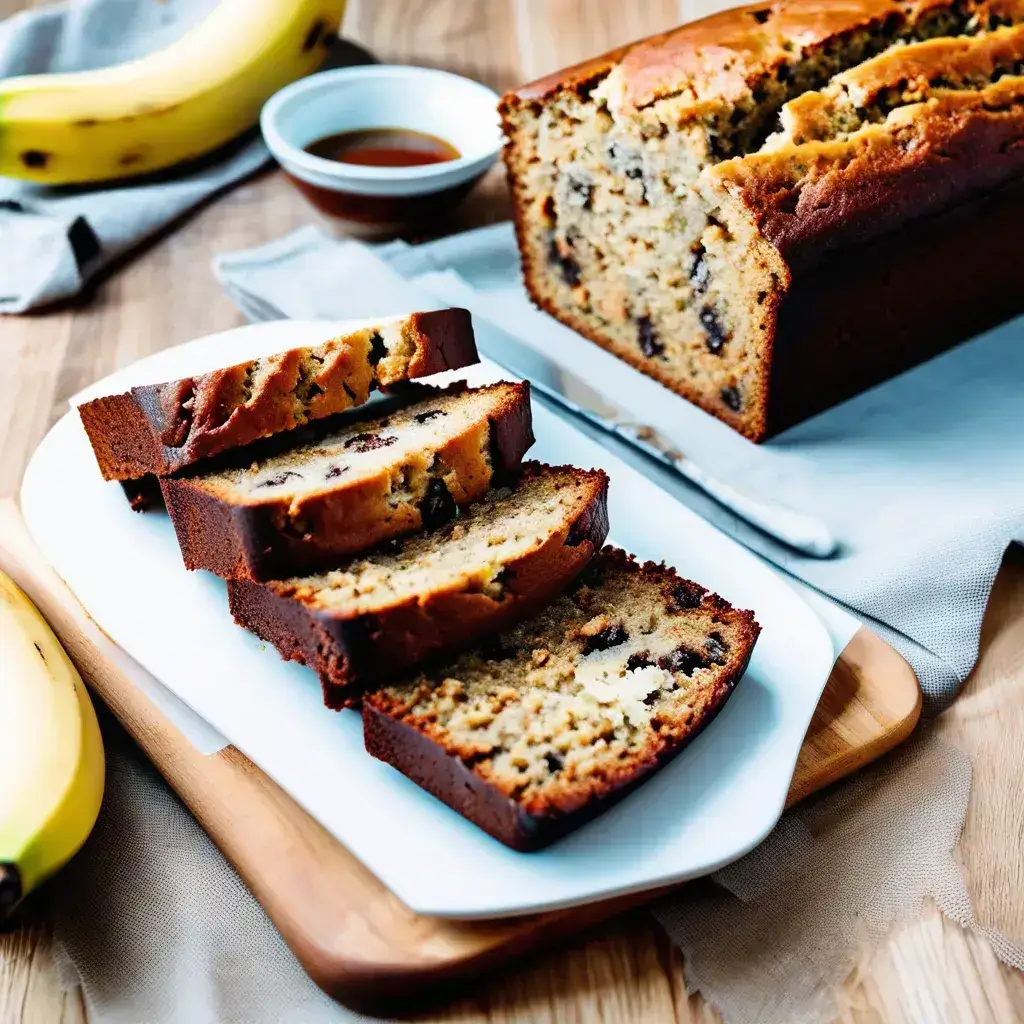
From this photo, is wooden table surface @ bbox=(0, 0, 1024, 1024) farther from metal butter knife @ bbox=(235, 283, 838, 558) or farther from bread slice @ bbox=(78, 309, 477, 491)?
bread slice @ bbox=(78, 309, 477, 491)

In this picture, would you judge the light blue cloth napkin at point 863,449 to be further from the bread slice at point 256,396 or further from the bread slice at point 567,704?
the bread slice at point 256,396

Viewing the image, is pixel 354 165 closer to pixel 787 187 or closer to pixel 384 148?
pixel 384 148

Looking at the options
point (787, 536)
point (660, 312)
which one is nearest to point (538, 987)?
point (787, 536)

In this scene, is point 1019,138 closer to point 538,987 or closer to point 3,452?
point 538,987

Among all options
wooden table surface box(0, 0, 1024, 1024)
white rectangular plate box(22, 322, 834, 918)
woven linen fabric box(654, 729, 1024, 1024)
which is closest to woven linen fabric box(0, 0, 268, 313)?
wooden table surface box(0, 0, 1024, 1024)

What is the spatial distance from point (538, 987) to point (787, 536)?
112 centimetres

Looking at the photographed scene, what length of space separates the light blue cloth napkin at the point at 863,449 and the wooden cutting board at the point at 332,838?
0.69 feet

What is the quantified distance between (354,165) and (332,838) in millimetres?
2165

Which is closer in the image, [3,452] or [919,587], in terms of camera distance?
[919,587]

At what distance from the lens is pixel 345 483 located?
77.2 inches

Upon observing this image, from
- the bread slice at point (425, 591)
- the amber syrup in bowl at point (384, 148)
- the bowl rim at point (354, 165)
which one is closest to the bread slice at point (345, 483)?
the bread slice at point (425, 591)

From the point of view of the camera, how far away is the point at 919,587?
2.39 m

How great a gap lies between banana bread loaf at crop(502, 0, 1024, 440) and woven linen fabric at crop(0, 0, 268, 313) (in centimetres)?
113

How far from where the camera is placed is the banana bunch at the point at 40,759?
160cm
